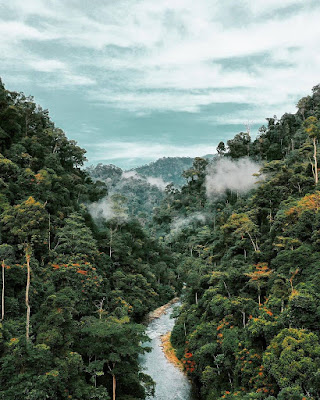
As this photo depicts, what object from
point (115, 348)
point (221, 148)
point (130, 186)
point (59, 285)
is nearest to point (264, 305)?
point (115, 348)

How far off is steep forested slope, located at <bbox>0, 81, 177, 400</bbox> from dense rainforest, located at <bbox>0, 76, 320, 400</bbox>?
9 centimetres

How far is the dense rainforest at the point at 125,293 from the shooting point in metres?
16.4

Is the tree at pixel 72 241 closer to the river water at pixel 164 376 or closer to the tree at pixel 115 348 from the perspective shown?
the river water at pixel 164 376

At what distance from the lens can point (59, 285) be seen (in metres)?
28.3

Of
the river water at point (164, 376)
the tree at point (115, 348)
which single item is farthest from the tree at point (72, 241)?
the tree at point (115, 348)

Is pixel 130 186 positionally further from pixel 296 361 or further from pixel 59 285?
pixel 296 361

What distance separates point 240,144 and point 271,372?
6255 centimetres

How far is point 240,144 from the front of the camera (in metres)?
73.1

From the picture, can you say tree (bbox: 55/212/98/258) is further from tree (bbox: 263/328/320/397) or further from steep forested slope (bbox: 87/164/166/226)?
steep forested slope (bbox: 87/164/166/226)

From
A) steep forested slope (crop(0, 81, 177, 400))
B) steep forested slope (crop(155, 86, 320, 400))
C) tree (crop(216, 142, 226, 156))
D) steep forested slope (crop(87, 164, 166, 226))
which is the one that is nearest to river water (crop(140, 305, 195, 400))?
steep forested slope (crop(155, 86, 320, 400))

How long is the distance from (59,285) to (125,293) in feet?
49.2

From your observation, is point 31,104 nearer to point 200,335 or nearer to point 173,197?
point 200,335

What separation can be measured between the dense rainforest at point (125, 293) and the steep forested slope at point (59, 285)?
89mm

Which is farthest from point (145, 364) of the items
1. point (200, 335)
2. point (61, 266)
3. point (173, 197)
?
point (173, 197)
